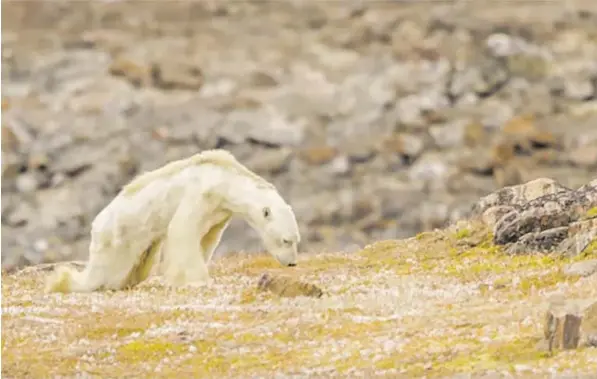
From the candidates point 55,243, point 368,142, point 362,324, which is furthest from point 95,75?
point 362,324

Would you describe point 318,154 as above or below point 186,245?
below

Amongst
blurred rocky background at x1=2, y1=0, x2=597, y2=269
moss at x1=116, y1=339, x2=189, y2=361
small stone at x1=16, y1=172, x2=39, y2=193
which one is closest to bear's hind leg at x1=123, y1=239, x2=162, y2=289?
moss at x1=116, y1=339, x2=189, y2=361

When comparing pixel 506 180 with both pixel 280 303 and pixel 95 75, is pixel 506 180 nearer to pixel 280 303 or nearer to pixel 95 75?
pixel 95 75

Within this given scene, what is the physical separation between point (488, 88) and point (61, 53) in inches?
1042

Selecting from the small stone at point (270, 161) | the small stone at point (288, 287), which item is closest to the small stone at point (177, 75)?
the small stone at point (270, 161)

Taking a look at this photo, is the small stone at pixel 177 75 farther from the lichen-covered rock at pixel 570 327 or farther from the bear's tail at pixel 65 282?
the lichen-covered rock at pixel 570 327

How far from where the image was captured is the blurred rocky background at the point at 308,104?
7100 centimetres

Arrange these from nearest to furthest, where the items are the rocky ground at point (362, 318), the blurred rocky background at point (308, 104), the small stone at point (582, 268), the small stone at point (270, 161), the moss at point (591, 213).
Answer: the rocky ground at point (362, 318)
the small stone at point (582, 268)
the moss at point (591, 213)
the blurred rocky background at point (308, 104)
the small stone at point (270, 161)

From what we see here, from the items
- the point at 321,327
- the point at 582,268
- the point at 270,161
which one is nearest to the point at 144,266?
the point at 321,327

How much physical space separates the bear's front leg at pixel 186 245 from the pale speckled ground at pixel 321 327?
35 cm

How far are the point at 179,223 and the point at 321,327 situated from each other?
19.9 feet

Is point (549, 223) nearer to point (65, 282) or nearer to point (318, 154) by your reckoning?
point (65, 282)

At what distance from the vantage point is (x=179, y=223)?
25.5 meters

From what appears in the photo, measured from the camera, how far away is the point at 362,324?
2008 centimetres
